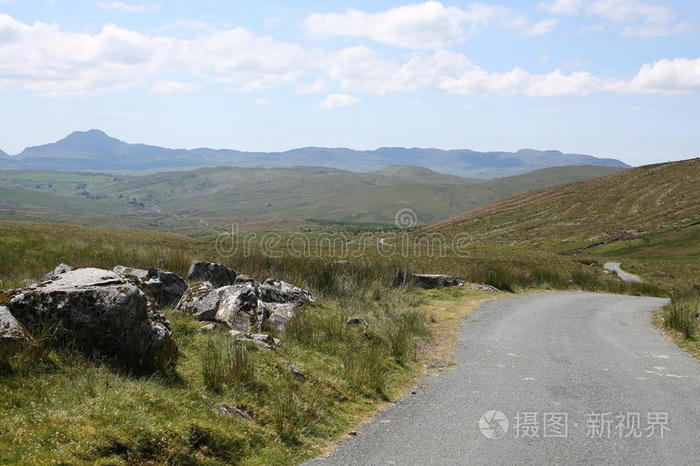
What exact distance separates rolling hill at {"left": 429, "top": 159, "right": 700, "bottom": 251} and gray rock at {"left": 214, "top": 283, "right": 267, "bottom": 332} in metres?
69.1

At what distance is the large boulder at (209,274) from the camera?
1518cm

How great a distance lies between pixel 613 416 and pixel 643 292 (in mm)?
27645

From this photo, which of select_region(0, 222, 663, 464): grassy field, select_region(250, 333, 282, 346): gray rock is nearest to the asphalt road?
select_region(0, 222, 663, 464): grassy field

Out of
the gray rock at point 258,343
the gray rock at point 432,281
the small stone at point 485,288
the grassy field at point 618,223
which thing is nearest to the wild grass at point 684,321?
the small stone at point 485,288

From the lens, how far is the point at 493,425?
7777 mm

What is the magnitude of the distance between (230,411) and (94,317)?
2417mm

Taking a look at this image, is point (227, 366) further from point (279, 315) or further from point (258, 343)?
point (279, 315)

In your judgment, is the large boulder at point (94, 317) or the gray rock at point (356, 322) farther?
the gray rock at point (356, 322)

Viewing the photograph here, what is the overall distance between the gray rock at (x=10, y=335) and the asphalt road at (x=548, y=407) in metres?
4.16

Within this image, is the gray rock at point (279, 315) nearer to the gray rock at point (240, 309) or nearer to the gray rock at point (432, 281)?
the gray rock at point (240, 309)

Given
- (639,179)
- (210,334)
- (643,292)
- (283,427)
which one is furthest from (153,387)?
(639,179)

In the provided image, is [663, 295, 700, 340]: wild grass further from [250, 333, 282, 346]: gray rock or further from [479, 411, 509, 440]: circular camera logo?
[250, 333, 282, 346]: gray rock

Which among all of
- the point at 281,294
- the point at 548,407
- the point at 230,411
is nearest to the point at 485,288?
the point at 281,294

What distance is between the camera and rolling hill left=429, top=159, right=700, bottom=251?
259 feet
